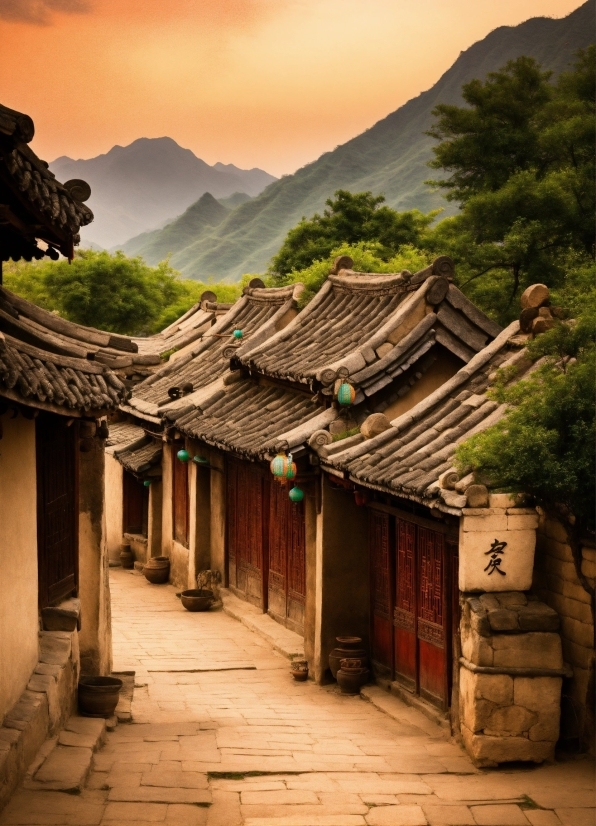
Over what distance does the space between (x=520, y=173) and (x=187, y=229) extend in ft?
404

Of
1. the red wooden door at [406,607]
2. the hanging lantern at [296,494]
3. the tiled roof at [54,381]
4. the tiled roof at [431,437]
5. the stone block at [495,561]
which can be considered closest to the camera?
the tiled roof at [54,381]

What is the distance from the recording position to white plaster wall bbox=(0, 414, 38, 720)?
30.9ft

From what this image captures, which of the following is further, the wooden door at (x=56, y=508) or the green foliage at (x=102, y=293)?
the green foliage at (x=102, y=293)

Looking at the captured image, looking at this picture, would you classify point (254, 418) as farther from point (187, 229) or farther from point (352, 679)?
point (187, 229)

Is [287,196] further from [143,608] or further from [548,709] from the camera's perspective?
[548,709]

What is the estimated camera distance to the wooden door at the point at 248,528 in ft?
62.1

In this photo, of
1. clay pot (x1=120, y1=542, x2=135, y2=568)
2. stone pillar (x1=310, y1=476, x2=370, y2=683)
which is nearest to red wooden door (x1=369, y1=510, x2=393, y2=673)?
stone pillar (x1=310, y1=476, x2=370, y2=683)

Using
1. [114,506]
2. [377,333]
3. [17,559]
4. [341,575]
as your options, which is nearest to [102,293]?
[114,506]

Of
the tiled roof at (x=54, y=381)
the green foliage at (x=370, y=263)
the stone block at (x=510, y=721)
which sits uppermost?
the green foliage at (x=370, y=263)

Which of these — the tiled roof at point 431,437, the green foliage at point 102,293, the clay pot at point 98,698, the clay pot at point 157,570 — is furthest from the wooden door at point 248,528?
the green foliage at point 102,293

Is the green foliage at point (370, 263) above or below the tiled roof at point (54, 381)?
above

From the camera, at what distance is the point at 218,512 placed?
21203mm

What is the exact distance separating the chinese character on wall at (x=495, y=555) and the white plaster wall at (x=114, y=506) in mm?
16863

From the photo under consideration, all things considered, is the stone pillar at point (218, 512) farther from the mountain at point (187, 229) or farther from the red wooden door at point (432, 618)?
the mountain at point (187, 229)
